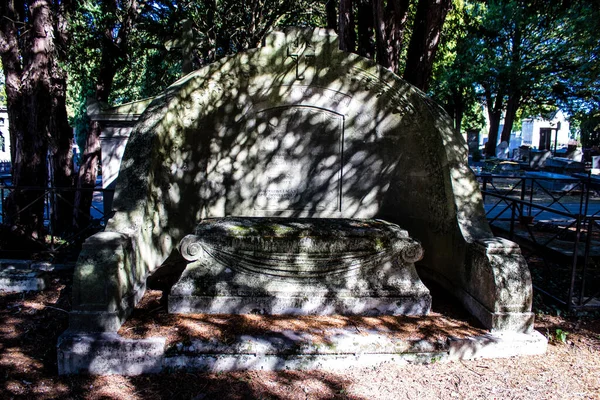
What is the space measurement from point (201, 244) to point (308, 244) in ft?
3.91

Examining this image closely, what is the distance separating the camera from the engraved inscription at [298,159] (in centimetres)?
618

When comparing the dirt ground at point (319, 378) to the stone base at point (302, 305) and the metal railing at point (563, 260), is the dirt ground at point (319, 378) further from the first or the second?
the metal railing at point (563, 260)

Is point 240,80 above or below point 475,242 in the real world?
above

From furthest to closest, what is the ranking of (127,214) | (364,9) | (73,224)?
(364,9) < (73,224) < (127,214)

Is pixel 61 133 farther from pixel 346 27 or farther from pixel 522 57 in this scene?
pixel 522 57

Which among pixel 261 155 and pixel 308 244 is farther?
pixel 261 155

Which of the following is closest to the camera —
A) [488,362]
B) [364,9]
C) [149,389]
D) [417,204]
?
[149,389]

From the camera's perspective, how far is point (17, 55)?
7770 mm

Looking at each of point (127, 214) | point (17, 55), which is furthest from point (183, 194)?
point (17, 55)

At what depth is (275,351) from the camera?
4.30m

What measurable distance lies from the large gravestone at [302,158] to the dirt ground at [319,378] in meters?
0.66

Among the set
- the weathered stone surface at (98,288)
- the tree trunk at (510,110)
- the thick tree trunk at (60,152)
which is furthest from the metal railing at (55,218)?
the tree trunk at (510,110)

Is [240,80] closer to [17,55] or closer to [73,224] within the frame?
[17,55]

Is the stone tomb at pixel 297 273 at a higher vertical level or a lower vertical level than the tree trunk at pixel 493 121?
lower
